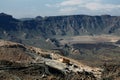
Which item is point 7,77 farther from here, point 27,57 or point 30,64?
point 27,57

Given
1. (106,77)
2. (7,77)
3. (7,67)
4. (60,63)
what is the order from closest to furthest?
(7,77)
(7,67)
(106,77)
(60,63)

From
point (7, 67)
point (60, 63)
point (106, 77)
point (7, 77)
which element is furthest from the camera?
point (60, 63)

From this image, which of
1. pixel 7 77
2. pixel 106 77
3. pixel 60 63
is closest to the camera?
Result: pixel 7 77

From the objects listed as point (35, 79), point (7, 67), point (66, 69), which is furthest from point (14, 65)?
point (66, 69)

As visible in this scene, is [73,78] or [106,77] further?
[106,77]

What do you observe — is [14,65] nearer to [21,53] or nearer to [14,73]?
[14,73]

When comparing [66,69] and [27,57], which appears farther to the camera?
[27,57]

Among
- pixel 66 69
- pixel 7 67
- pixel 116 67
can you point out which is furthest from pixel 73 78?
pixel 116 67

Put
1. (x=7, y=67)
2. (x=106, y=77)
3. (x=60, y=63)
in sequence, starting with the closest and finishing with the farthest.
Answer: (x=7, y=67), (x=106, y=77), (x=60, y=63)

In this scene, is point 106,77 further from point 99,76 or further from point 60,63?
point 60,63
